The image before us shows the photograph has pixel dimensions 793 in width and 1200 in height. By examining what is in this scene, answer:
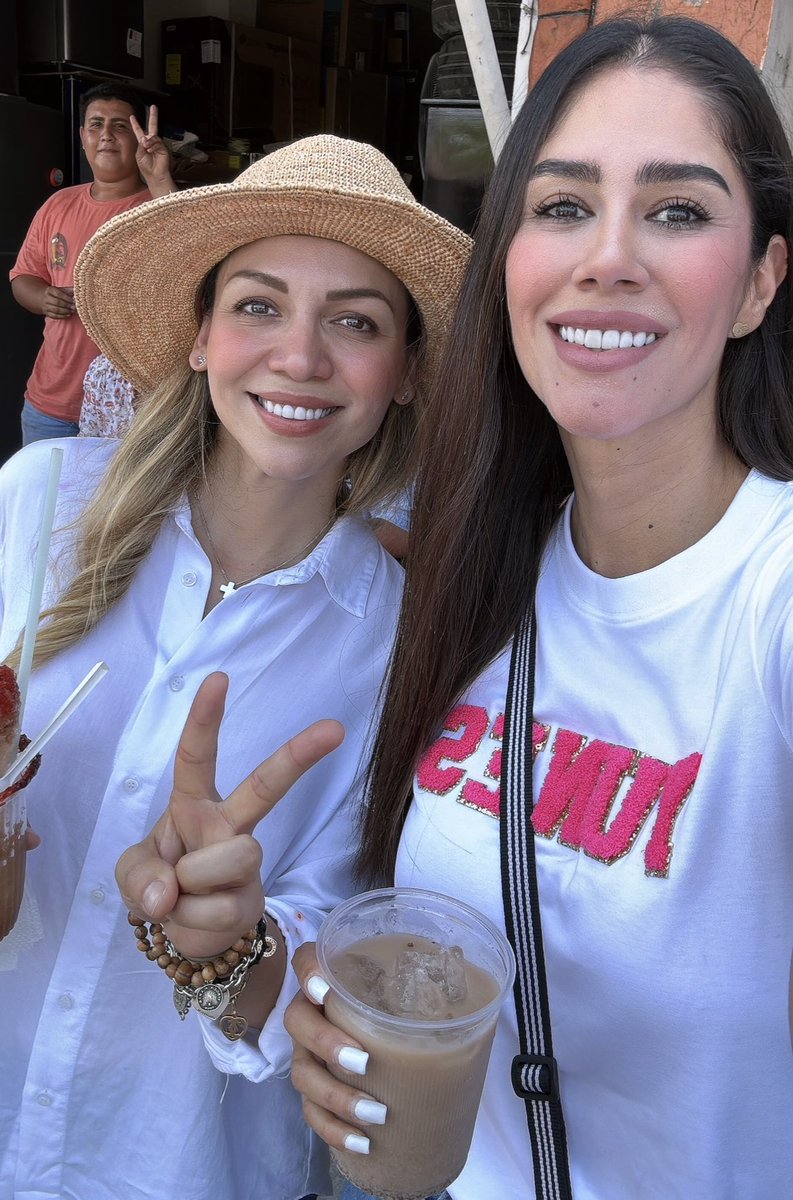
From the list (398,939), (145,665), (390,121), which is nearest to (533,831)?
(398,939)

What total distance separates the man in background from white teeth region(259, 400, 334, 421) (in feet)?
12.4

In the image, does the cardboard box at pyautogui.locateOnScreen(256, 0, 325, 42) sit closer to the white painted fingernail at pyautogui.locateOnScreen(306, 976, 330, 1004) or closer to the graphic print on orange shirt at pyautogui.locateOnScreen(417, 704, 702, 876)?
the graphic print on orange shirt at pyautogui.locateOnScreen(417, 704, 702, 876)

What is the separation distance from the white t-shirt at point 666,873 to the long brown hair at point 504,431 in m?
0.16

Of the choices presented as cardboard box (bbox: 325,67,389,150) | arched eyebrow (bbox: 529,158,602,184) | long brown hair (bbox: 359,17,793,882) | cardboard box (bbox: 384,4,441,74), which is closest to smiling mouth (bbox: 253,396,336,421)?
long brown hair (bbox: 359,17,793,882)

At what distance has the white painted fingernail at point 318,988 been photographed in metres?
1.21

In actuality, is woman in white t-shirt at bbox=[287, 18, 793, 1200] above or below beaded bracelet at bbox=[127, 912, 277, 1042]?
above

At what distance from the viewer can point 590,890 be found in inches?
51.3

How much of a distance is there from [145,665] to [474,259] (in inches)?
34.5

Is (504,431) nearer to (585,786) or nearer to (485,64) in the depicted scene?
(585,786)

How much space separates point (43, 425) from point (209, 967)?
4.63 m

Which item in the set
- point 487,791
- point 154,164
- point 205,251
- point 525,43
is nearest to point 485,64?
point 525,43

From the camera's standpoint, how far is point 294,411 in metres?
1.73

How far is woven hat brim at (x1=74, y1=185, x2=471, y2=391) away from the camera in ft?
5.67

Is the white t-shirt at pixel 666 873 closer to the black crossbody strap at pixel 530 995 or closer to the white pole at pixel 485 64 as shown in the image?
the black crossbody strap at pixel 530 995
